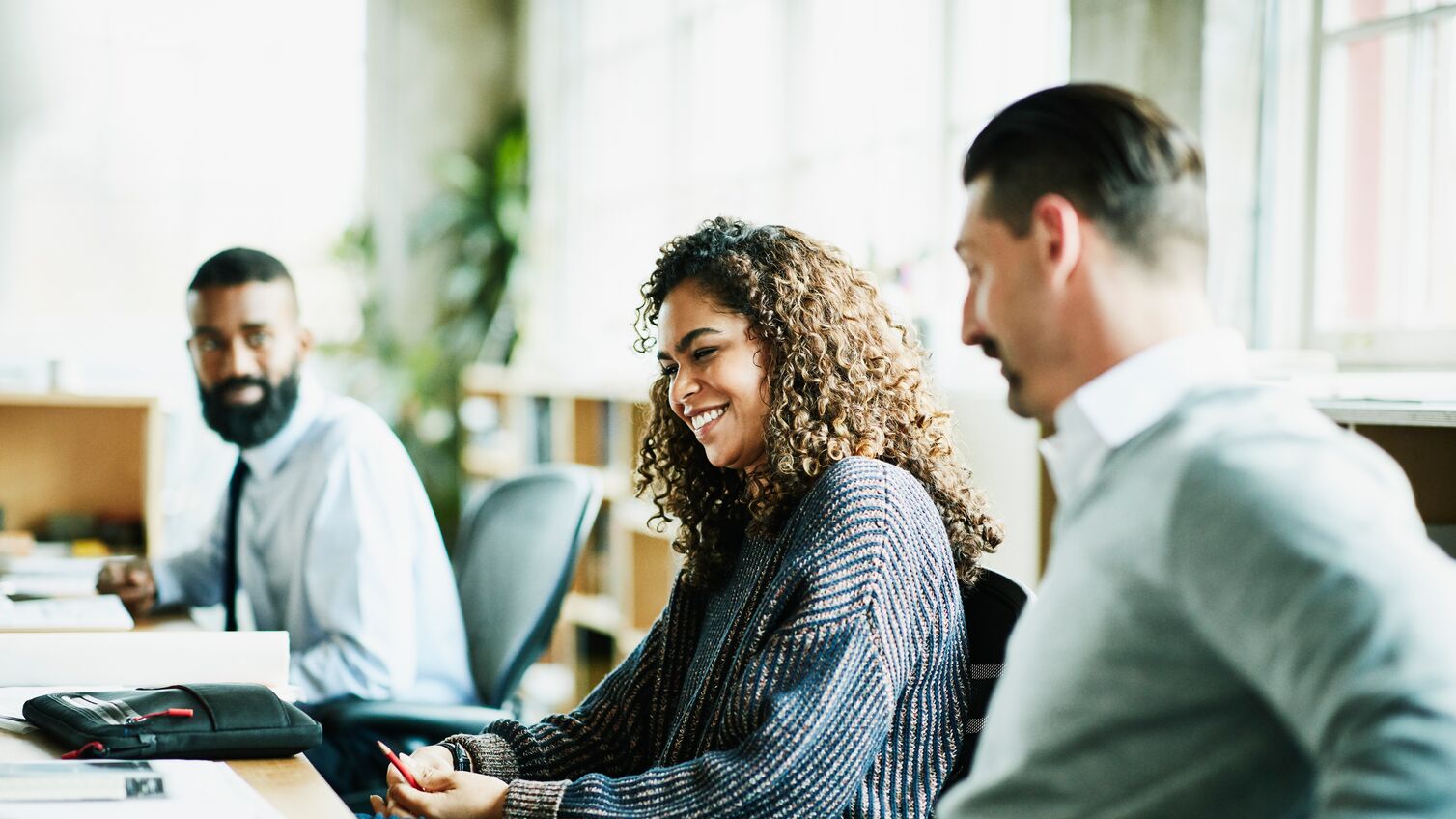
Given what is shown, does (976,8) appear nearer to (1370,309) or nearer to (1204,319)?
(1370,309)

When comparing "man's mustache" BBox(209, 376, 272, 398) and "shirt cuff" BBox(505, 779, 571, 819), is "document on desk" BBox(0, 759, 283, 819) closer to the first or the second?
"shirt cuff" BBox(505, 779, 571, 819)

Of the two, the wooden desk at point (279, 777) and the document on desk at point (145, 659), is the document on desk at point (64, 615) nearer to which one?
the document on desk at point (145, 659)

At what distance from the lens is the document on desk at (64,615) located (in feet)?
6.32

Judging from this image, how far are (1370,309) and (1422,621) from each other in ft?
6.51

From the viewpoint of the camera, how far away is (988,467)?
3.02m

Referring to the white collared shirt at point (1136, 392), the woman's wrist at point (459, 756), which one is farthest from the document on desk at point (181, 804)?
the white collared shirt at point (1136, 392)

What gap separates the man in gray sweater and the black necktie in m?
1.87

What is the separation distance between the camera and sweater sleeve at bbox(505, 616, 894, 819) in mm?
1210

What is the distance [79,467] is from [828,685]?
2514mm

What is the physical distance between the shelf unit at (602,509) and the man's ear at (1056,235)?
119 inches

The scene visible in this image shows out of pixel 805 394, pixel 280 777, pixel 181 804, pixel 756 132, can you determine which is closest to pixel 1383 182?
pixel 805 394

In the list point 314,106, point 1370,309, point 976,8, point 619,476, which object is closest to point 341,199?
point 314,106

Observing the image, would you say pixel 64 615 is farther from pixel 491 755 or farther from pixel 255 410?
pixel 491 755

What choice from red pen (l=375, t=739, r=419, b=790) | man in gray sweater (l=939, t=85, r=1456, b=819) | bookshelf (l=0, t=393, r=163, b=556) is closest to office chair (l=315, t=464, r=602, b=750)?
red pen (l=375, t=739, r=419, b=790)
